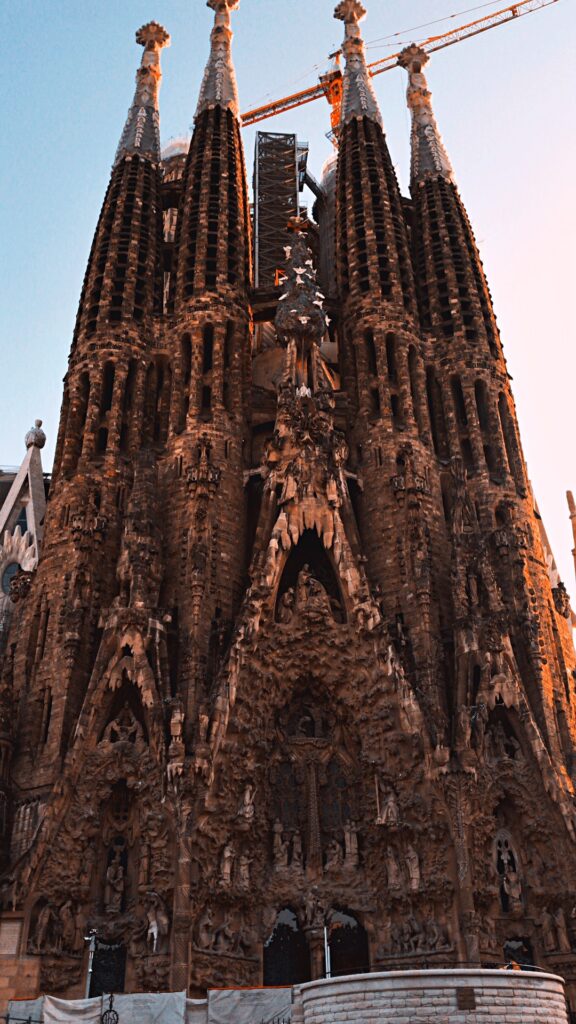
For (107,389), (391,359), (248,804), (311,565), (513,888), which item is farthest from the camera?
(391,359)

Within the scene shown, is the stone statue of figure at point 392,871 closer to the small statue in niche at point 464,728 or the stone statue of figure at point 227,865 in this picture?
the small statue in niche at point 464,728

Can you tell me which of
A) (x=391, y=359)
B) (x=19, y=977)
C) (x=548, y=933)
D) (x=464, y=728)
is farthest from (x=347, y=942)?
(x=391, y=359)

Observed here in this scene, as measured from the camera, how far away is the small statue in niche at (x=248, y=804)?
22.4 metres

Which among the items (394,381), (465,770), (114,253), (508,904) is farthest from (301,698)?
(114,253)

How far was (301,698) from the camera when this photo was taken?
2542cm

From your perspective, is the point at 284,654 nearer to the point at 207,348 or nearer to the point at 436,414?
the point at 436,414

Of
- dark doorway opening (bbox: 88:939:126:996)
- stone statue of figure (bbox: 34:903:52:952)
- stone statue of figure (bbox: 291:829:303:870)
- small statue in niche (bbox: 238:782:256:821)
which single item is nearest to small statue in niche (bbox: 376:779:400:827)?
stone statue of figure (bbox: 291:829:303:870)

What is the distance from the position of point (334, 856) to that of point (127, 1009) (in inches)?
264

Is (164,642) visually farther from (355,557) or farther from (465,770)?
(465,770)

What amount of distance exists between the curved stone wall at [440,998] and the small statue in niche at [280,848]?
21.5 ft

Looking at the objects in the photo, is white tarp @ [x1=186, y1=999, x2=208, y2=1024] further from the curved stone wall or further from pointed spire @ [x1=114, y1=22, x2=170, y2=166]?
pointed spire @ [x1=114, y1=22, x2=170, y2=166]

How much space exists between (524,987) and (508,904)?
6096mm

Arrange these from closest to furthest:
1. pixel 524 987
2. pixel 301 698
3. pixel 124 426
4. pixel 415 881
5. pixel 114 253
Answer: pixel 524 987 < pixel 415 881 < pixel 301 698 < pixel 124 426 < pixel 114 253

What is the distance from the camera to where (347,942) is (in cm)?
2272
